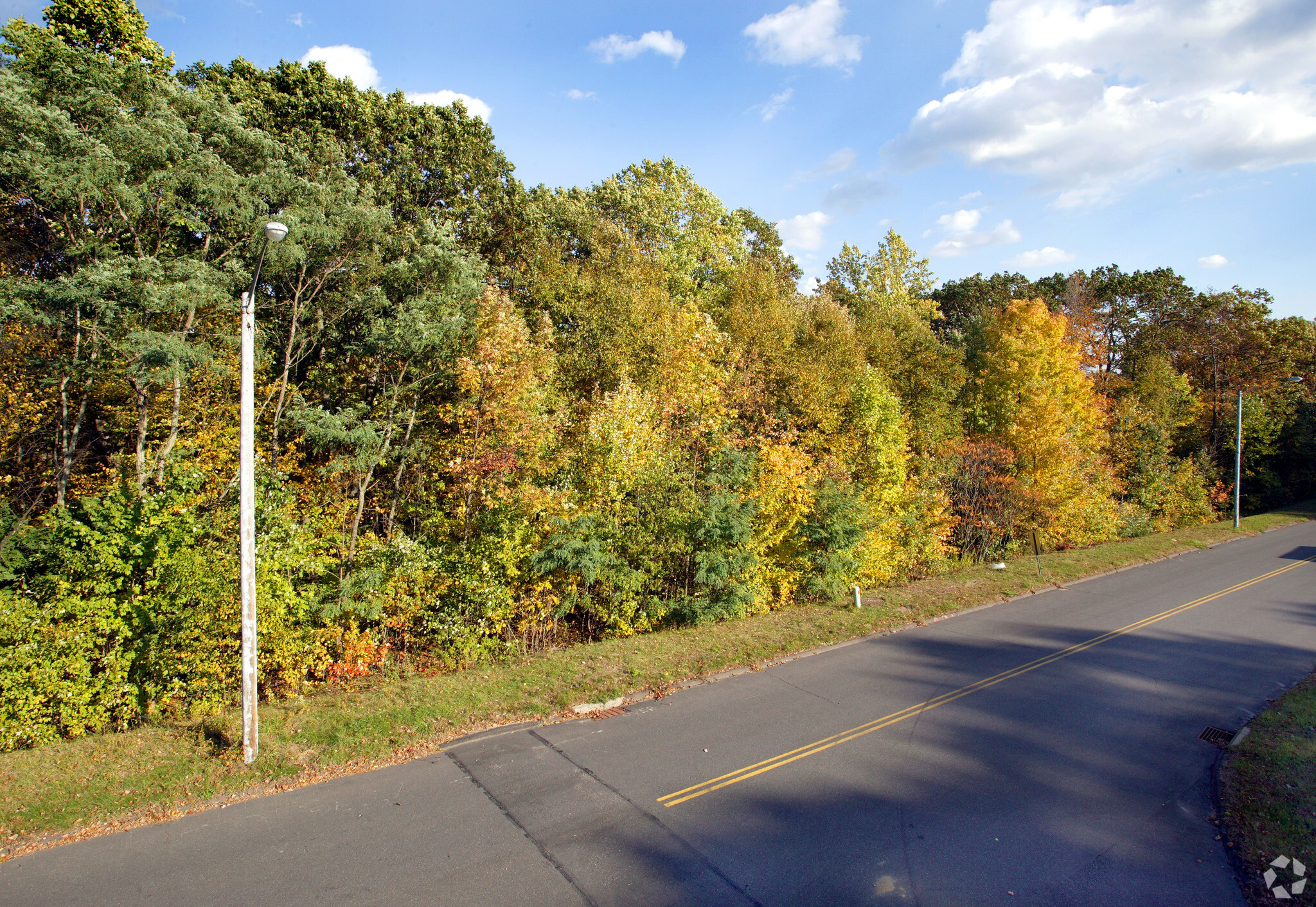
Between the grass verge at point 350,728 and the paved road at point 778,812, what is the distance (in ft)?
1.41

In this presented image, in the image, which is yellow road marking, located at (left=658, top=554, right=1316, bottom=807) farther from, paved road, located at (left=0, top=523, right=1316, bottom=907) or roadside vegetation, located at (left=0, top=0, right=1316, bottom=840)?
roadside vegetation, located at (left=0, top=0, right=1316, bottom=840)

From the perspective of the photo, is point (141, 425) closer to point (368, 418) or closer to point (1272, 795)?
point (368, 418)

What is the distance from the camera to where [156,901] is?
6398 mm

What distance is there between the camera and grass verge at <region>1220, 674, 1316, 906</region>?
716cm

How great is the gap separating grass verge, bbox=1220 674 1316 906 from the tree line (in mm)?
8914

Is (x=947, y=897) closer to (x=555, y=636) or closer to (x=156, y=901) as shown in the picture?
(x=156, y=901)

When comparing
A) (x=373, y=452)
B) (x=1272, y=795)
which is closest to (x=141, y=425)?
(x=373, y=452)

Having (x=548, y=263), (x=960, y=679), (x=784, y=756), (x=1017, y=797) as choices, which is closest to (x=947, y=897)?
(x=1017, y=797)

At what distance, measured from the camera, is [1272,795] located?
27.5ft

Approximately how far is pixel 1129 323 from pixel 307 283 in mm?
49803

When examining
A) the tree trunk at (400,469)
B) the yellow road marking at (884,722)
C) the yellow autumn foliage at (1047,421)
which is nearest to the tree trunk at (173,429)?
the tree trunk at (400,469)

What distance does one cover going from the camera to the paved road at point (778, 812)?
6676mm

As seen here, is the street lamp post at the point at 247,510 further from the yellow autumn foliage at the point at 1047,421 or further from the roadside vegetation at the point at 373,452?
the yellow autumn foliage at the point at 1047,421

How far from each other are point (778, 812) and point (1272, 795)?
6.36 meters
